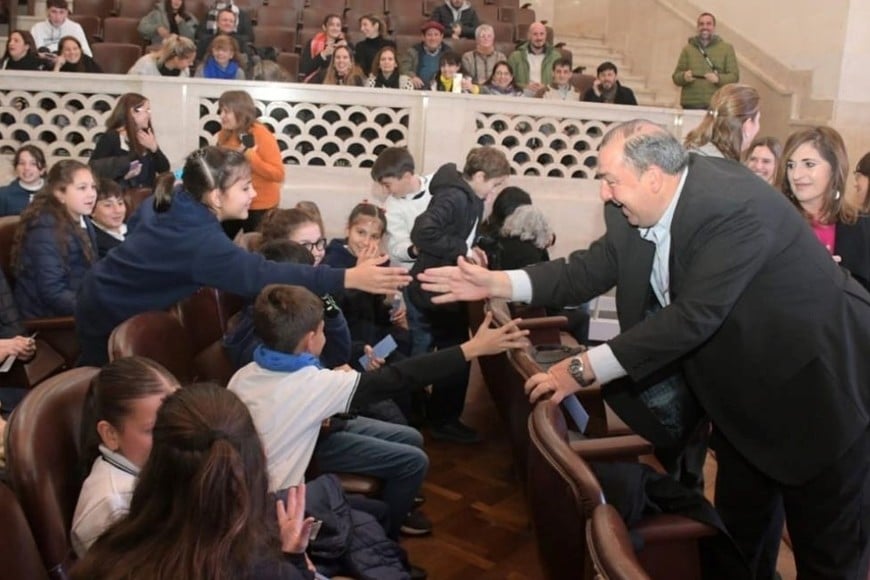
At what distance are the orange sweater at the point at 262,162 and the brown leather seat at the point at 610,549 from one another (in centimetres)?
367

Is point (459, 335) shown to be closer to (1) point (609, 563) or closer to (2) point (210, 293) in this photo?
(2) point (210, 293)

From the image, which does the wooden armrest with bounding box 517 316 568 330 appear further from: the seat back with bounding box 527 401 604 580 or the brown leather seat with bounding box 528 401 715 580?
the seat back with bounding box 527 401 604 580

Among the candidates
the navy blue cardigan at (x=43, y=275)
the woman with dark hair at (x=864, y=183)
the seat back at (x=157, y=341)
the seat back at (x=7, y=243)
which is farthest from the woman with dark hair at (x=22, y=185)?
the woman with dark hair at (x=864, y=183)

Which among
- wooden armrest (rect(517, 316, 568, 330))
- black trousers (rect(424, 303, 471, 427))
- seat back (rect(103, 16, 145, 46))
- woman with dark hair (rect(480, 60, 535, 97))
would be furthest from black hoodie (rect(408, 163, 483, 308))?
seat back (rect(103, 16, 145, 46))

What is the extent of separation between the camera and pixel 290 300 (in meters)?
2.19

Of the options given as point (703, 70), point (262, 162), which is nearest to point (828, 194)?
point (262, 162)

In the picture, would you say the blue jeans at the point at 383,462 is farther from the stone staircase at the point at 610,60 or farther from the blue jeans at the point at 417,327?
the stone staircase at the point at 610,60

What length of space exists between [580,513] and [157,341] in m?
1.26

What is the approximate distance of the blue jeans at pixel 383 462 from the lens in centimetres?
238

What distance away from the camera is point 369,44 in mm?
7043

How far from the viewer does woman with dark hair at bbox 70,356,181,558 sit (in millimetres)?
1615

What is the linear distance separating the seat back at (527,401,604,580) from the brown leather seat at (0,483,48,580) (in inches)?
35.6

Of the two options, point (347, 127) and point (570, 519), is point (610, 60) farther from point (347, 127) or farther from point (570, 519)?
point (570, 519)

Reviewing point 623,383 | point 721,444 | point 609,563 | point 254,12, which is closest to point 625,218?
point 623,383
